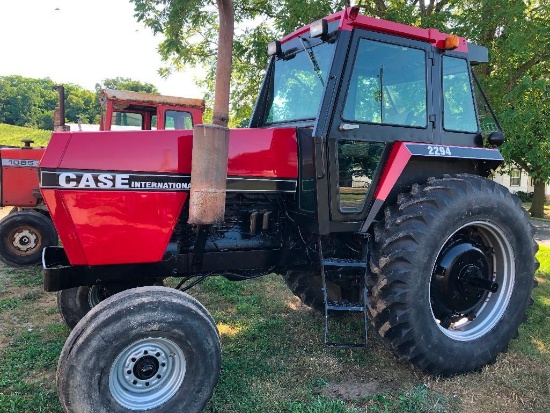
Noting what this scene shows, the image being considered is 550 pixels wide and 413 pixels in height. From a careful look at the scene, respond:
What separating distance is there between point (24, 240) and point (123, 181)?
14.7 ft

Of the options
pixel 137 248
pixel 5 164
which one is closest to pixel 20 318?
pixel 137 248

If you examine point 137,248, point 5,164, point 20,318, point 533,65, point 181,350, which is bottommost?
point 20,318

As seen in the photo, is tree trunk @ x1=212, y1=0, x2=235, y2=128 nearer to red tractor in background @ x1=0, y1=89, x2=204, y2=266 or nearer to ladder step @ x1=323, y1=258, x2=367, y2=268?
ladder step @ x1=323, y1=258, x2=367, y2=268

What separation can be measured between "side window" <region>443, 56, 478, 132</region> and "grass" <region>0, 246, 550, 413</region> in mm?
1923

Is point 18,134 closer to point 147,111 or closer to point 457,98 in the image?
point 147,111

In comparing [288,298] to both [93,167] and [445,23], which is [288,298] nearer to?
[93,167]

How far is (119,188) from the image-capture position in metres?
2.79

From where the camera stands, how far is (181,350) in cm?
266

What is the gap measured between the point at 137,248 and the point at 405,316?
72.4 inches

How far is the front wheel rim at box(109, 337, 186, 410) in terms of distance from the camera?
2574 mm

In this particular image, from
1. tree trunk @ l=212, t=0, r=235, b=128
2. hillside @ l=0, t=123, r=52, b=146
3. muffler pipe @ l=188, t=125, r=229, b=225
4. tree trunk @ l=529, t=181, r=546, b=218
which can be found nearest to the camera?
muffler pipe @ l=188, t=125, r=229, b=225

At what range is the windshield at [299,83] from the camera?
3.31 metres

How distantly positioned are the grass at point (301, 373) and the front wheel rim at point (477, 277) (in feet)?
1.12

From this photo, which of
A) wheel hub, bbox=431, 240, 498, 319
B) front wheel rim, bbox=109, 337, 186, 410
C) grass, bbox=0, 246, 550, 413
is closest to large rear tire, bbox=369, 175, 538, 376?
wheel hub, bbox=431, 240, 498, 319
